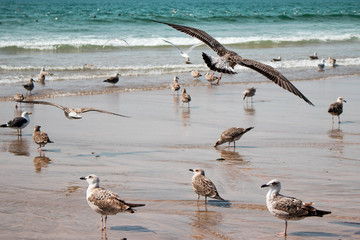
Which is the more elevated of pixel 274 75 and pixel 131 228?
pixel 274 75

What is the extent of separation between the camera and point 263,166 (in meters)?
8.12

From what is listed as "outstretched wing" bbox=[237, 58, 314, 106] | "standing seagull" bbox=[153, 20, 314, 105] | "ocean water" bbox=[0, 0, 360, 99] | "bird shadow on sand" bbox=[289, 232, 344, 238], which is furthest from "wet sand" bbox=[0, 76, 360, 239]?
"ocean water" bbox=[0, 0, 360, 99]

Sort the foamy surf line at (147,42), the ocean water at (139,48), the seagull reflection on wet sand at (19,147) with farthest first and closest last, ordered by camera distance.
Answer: the foamy surf line at (147,42) → the ocean water at (139,48) → the seagull reflection on wet sand at (19,147)

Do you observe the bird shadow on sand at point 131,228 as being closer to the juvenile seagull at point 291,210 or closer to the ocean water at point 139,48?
the juvenile seagull at point 291,210

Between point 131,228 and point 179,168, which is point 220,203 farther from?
point 179,168

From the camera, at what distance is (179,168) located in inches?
316

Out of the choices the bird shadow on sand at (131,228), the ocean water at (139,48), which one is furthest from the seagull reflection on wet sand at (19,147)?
the ocean water at (139,48)

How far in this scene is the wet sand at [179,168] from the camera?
19.2ft

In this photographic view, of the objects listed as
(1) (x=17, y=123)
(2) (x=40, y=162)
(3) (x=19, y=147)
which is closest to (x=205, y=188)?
(2) (x=40, y=162)

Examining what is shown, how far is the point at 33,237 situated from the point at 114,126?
5663mm

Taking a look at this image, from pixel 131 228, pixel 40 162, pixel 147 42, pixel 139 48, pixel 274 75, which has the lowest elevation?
pixel 131 228

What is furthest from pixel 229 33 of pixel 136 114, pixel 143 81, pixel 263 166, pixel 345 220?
pixel 345 220

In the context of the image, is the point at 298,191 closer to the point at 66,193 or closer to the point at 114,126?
the point at 66,193

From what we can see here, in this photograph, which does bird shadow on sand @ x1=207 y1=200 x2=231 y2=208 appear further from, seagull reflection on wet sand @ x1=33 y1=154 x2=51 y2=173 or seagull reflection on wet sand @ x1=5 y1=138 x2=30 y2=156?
seagull reflection on wet sand @ x1=5 y1=138 x2=30 y2=156
